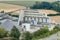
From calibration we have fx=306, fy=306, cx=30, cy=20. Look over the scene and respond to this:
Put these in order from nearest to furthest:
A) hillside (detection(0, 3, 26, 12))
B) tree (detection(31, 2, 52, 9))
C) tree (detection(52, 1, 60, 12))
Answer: hillside (detection(0, 3, 26, 12)) → tree (detection(52, 1, 60, 12)) → tree (detection(31, 2, 52, 9))

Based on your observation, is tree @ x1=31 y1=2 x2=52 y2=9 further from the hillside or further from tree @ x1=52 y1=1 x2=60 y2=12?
the hillside

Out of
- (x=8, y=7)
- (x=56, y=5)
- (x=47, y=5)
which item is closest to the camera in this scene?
(x=8, y=7)

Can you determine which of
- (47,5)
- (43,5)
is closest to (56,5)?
(47,5)

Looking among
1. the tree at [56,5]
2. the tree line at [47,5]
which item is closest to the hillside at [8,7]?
the tree line at [47,5]

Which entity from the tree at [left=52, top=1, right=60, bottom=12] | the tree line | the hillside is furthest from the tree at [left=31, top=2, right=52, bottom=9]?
the hillside

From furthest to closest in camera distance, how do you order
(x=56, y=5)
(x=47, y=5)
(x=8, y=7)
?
(x=56, y=5) < (x=47, y=5) < (x=8, y=7)

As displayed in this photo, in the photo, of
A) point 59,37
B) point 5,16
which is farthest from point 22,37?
point 5,16

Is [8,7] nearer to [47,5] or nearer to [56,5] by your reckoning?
[47,5]

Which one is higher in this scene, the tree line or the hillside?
the hillside

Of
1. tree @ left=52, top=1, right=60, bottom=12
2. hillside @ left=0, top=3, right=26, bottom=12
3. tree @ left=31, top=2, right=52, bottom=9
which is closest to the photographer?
hillside @ left=0, top=3, right=26, bottom=12

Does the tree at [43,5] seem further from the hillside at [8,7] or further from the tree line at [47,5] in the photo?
the hillside at [8,7]

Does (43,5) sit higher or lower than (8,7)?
lower

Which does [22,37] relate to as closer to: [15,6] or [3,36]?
[3,36]
